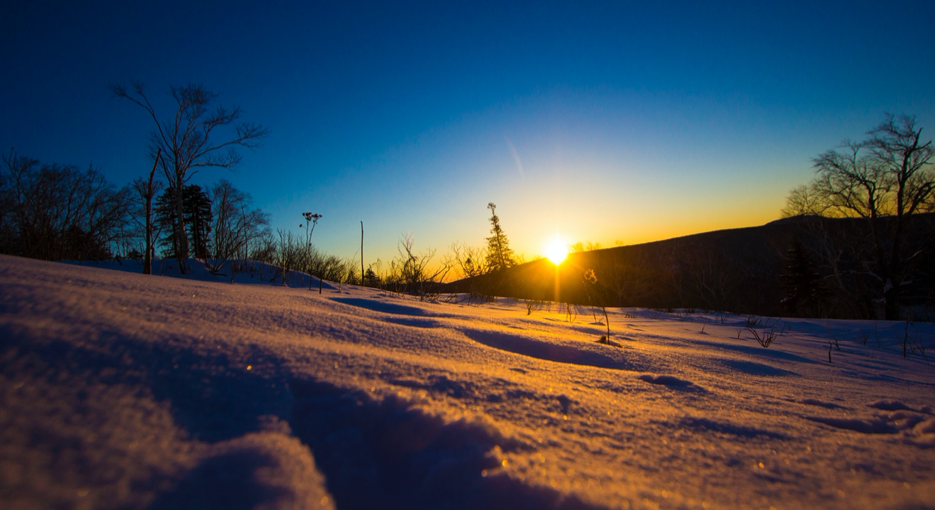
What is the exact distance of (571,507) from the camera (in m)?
0.50

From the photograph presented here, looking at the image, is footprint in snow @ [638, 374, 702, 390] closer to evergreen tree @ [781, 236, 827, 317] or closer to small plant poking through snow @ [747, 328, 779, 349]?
small plant poking through snow @ [747, 328, 779, 349]

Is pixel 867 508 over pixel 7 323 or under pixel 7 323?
under

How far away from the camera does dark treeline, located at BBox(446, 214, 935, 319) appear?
1978 centimetres

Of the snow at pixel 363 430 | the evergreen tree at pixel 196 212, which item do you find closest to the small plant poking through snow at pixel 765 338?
the snow at pixel 363 430

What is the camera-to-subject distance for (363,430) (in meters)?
0.65

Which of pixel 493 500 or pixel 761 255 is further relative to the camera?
pixel 761 255

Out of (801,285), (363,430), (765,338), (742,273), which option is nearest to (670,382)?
(363,430)

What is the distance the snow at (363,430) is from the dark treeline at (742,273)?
1762cm

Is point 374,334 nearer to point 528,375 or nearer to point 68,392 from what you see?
point 528,375

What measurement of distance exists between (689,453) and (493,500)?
0.45 m

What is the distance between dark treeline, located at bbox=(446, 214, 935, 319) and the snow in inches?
694

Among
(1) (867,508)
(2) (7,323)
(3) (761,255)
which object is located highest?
(3) (761,255)

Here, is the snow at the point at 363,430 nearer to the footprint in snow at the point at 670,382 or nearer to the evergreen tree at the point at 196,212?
the footprint in snow at the point at 670,382

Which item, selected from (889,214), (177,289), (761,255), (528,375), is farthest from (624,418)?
(761,255)
